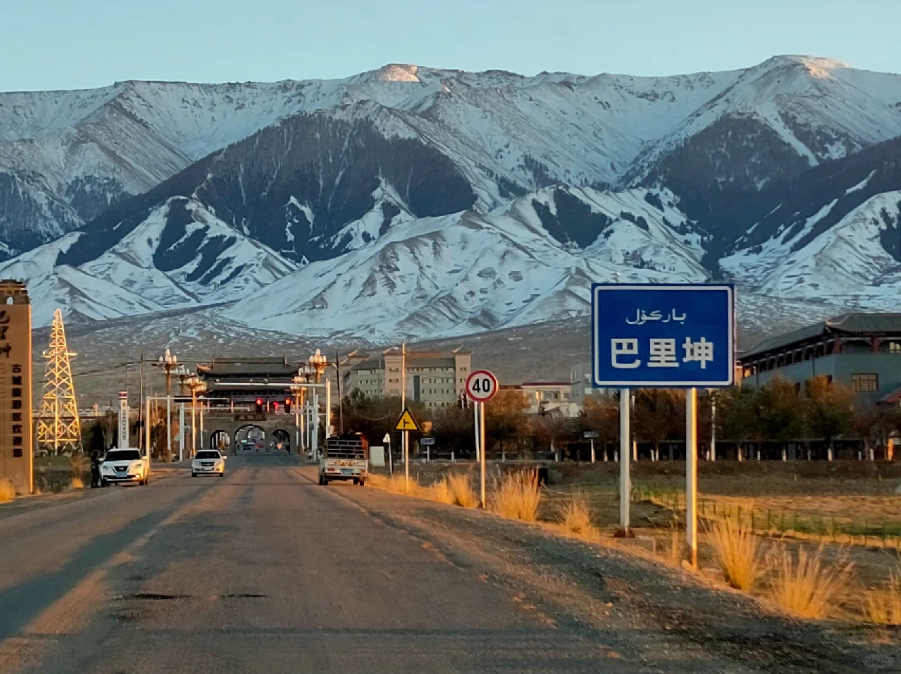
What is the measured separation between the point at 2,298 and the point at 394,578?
34742mm

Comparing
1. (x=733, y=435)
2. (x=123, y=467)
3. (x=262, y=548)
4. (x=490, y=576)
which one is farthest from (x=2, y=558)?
(x=733, y=435)

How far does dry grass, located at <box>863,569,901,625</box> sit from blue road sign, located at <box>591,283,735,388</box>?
3017 mm

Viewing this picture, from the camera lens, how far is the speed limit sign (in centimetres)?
2878

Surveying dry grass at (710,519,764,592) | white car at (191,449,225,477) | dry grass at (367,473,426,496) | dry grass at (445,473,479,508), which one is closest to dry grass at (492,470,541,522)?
dry grass at (445,473,479,508)

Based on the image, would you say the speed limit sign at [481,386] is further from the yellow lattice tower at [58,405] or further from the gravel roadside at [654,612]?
the yellow lattice tower at [58,405]

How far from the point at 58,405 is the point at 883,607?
314 ft

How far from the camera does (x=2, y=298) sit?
4700 centimetres

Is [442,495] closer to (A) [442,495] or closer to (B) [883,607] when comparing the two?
(A) [442,495]

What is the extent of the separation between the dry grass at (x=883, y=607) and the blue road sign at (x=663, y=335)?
302 cm

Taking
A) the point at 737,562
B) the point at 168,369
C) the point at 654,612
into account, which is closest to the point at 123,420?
the point at 168,369

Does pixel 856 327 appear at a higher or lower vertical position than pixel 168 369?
higher

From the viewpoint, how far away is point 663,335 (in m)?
16.7

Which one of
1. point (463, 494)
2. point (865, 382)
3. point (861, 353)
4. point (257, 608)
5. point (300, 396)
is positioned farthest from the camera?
point (300, 396)

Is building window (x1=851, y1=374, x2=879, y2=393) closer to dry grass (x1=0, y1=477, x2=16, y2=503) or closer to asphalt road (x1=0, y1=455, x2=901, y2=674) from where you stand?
dry grass (x1=0, y1=477, x2=16, y2=503)
